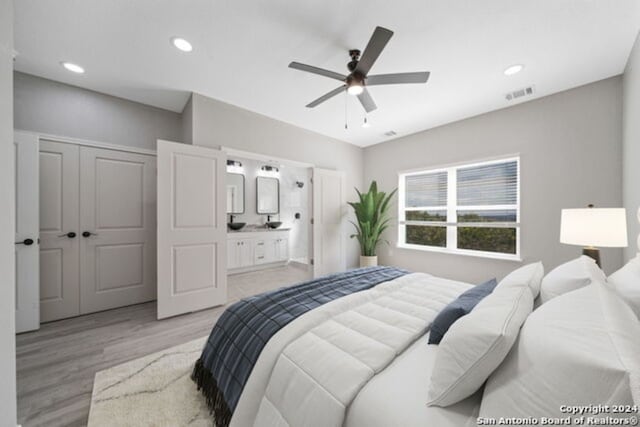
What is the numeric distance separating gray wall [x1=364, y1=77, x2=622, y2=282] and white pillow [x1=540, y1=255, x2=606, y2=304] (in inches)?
76.3

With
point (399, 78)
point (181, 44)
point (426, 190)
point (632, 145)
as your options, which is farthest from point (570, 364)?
point (426, 190)

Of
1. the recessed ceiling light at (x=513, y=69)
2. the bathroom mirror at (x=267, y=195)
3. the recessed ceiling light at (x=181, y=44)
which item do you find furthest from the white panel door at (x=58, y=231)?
the recessed ceiling light at (x=513, y=69)

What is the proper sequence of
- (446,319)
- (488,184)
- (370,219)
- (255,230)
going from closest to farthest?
1. (446,319)
2. (488,184)
3. (370,219)
4. (255,230)

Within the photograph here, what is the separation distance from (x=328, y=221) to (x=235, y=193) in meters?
2.37

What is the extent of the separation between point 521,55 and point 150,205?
4.45 m

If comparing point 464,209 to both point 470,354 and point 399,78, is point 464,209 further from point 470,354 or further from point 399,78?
point 470,354

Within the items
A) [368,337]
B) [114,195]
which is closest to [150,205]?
[114,195]

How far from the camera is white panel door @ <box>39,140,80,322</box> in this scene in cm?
251

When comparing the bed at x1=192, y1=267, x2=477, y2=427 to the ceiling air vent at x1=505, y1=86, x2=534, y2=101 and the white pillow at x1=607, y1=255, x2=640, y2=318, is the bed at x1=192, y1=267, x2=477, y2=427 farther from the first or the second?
the ceiling air vent at x1=505, y1=86, x2=534, y2=101

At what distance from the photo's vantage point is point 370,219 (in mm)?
4156

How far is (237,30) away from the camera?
72.5 inches

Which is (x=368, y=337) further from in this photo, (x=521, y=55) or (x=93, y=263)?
(x=93, y=263)

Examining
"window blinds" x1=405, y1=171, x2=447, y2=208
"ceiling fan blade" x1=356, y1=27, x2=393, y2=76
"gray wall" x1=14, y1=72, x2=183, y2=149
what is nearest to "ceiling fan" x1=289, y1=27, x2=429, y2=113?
"ceiling fan blade" x1=356, y1=27, x2=393, y2=76

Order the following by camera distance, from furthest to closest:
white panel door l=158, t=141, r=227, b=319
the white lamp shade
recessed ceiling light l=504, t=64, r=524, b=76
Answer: white panel door l=158, t=141, r=227, b=319, recessed ceiling light l=504, t=64, r=524, b=76, the white lamp shade
